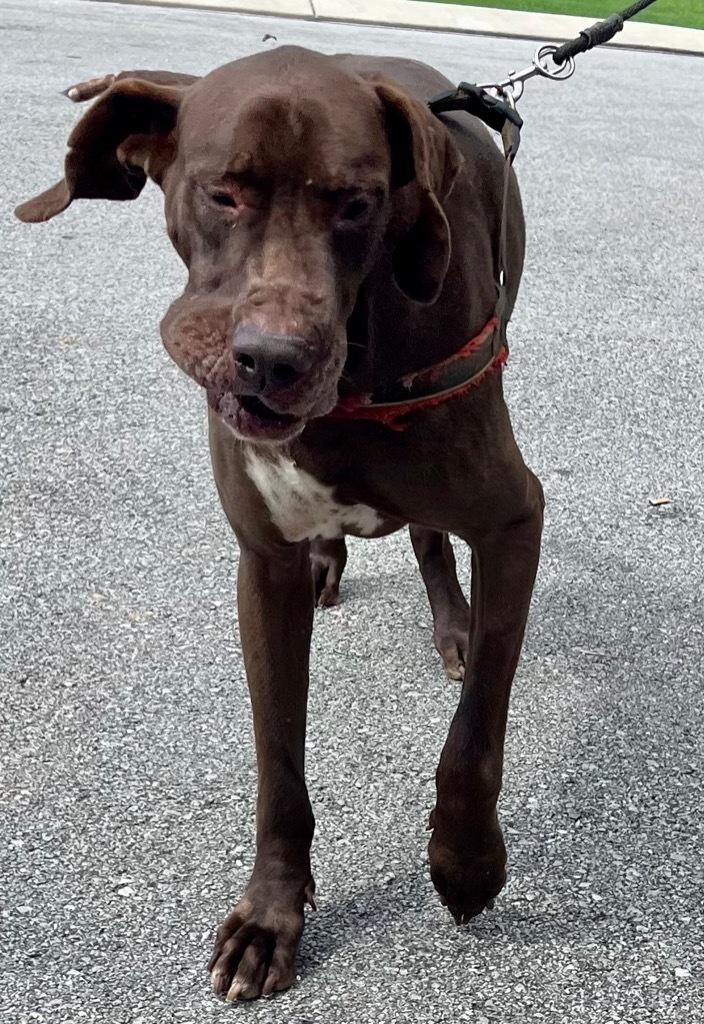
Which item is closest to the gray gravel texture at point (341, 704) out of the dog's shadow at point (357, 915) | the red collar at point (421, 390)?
the dog's shadow at point (357, 915)

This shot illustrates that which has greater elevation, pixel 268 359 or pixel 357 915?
pixel 268 359

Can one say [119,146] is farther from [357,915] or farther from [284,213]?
[357,915]

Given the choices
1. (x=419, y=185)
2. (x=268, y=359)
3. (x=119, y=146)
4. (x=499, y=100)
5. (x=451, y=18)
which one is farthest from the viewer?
(x=451, y=18)

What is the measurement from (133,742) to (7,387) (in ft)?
6.53

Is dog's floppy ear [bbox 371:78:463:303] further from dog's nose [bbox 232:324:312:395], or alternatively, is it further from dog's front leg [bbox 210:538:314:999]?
dog's front leg [bbox 210:538:314:999]

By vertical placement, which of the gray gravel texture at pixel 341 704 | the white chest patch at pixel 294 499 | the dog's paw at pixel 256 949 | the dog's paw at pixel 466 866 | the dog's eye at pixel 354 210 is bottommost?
the gray gravel texture at pixel 341 704

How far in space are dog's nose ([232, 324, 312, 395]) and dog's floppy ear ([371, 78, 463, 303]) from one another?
1.20 ft

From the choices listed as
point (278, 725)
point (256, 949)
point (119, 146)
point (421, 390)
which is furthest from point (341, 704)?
point (119, 146)

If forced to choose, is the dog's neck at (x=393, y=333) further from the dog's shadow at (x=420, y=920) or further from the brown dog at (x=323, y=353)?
the dog's shadow at (x=420, y=920)

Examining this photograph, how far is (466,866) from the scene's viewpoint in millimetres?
2652

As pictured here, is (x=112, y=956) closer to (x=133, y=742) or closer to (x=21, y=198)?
(x=133, y=742)

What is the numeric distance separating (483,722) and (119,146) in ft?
3.88

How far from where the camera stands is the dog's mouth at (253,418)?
6.85 ft

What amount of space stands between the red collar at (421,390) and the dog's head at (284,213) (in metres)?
0.20
